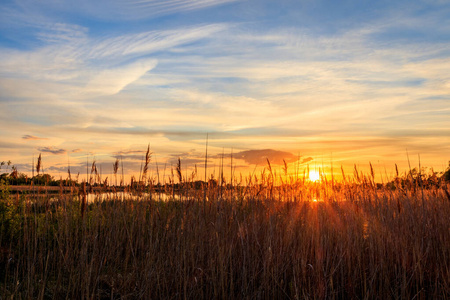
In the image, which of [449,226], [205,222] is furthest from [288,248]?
A: [449,226]

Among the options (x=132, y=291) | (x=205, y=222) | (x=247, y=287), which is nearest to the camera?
(x=247, y=287)

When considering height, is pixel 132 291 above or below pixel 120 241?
below

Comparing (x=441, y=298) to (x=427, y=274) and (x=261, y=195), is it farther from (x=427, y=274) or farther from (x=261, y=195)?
(x=261, y=195)

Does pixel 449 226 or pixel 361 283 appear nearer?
pixel 361 283

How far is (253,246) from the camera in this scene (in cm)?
412

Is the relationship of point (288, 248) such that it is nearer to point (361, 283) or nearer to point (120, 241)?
point (361, 283)

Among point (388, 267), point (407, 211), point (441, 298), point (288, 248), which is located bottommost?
point (441, 298)

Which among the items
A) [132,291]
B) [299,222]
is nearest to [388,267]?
[299,222]

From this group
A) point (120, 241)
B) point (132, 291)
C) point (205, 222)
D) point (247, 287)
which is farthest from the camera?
point (120, 241)

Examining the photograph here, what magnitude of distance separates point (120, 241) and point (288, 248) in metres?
2.37

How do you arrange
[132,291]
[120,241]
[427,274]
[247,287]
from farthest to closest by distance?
[120,241]
[427,274]
[132,291]
[247,287]

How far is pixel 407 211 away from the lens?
502 cm

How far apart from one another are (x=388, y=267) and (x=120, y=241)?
3448mm

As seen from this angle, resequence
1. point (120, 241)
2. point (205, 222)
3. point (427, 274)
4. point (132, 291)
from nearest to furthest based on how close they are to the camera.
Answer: point (132, 291) → point (427, 274) → point (205, 222) → point (120, 241)
